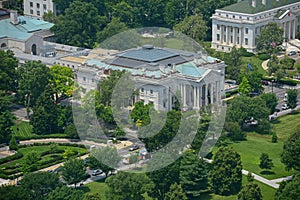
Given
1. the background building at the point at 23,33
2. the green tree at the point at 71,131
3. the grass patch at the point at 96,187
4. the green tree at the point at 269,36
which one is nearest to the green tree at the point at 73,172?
the grass patch at the point at 96,187

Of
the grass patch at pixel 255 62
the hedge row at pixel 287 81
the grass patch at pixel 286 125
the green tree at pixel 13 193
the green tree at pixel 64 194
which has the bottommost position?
the grass patch at pixel 286 125

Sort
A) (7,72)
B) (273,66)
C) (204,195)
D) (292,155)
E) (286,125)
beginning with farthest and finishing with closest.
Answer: (273,66) < (7,72) < (286,125) < (292,155) < (204,195)

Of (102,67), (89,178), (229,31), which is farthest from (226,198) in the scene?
(229,31)

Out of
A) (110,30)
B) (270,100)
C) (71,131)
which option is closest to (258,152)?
(270,100)

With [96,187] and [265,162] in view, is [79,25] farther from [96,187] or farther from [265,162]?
[265,162]

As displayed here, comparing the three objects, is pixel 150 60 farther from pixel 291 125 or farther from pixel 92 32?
pixel 92 32

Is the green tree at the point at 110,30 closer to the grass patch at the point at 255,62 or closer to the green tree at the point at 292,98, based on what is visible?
the grass patch at the point at 255,62
